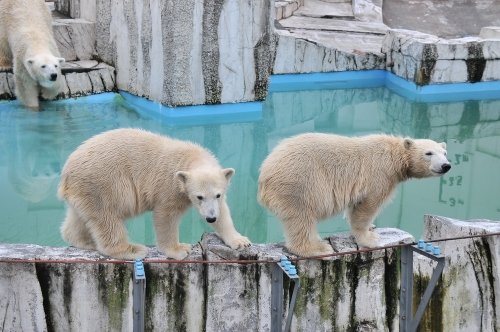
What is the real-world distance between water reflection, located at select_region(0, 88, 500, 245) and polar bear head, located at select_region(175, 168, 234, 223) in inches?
73.8

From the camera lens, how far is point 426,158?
13.6ft

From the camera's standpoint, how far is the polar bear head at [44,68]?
337 inches

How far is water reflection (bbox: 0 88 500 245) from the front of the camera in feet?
20.2

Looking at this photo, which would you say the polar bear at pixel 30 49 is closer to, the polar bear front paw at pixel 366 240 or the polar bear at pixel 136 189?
the polar bear at pixel 136 189

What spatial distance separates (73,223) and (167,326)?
2.45ft

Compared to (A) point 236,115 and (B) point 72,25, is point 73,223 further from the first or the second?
→ (B) point 72,25

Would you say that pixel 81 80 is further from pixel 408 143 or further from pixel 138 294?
pixel 138 294

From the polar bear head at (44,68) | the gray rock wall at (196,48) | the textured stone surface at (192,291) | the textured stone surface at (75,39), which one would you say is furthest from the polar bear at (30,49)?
the textured stone surface at (192,291)

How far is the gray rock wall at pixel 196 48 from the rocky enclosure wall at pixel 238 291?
4.76 meters

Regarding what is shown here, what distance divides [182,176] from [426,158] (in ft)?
4.36

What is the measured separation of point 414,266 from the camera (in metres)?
4.18

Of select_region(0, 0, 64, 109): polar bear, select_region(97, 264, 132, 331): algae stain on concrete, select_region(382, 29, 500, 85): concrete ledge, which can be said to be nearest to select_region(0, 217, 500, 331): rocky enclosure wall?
select_region(97, 264, 132, 331): algae stain on concrete

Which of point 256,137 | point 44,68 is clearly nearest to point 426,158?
point 256,137

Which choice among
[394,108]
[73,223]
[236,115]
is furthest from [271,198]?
[394,108]
